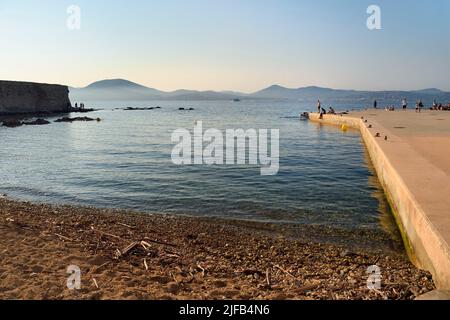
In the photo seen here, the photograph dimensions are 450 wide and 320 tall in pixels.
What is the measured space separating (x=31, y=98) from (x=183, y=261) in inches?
3109

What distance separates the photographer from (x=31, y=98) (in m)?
74.3

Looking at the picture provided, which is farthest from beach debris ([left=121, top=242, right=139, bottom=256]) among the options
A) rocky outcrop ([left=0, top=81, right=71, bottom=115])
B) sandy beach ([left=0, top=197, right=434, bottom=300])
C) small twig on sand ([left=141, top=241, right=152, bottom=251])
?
rocky outcrop ([left=0, top=81, right=71, bottom=115])

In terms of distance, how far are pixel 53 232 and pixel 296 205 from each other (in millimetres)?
7611

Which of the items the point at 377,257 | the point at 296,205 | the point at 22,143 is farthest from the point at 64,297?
the point at 22,143

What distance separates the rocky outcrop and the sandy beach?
6679 cm

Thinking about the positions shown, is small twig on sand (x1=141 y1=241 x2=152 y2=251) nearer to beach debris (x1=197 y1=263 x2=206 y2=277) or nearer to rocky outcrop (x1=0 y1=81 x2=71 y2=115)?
beach debris (x1=197 y1=263 x2=206 y2=277)

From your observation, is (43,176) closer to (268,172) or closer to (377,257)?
(268,172)

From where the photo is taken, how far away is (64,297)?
5.54 m

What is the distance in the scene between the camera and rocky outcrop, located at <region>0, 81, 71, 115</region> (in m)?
67.1

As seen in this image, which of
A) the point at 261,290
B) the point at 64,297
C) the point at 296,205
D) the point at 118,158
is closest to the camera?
the point at 64,297

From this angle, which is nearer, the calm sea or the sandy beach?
the sandy beach

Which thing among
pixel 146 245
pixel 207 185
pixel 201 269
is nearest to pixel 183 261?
pixel 201 269

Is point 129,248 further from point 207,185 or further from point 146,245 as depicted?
point 207,185

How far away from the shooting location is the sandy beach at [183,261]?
5793mm
